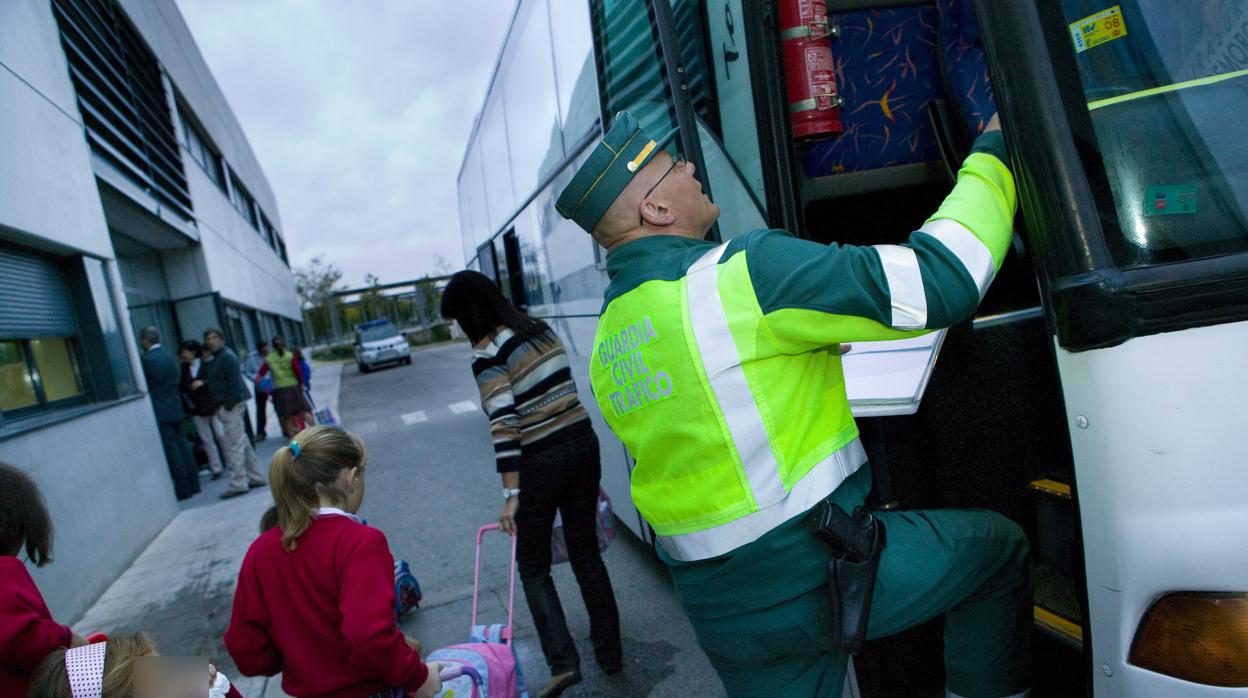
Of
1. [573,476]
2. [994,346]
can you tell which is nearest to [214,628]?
[573,476]

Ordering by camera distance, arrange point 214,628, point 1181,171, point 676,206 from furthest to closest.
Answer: point 214,628, point 676,206, point 1181,171

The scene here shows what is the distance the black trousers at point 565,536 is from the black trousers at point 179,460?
7.00 meters

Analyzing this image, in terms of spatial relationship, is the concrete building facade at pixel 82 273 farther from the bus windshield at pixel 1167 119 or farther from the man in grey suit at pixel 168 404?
the bus windshield at pixel 1167 119

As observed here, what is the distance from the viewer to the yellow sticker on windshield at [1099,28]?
4.61 feet

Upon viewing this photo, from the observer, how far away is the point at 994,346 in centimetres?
240

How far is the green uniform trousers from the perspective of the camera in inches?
58.2

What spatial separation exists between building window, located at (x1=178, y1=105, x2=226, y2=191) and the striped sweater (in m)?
14.1

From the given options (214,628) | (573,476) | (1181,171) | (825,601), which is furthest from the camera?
(214,628)

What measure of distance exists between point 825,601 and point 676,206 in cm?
92

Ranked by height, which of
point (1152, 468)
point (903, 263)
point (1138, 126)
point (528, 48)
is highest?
point (528, 48)

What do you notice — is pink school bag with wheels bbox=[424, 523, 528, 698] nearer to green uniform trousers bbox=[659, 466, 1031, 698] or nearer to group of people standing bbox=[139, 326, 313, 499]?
green uniform trousers bbox=[659, 466, 1031, 698]

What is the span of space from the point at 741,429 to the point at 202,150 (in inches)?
775

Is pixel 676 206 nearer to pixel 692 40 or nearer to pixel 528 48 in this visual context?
pixel 692 40

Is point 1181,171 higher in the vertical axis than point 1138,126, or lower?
lower
